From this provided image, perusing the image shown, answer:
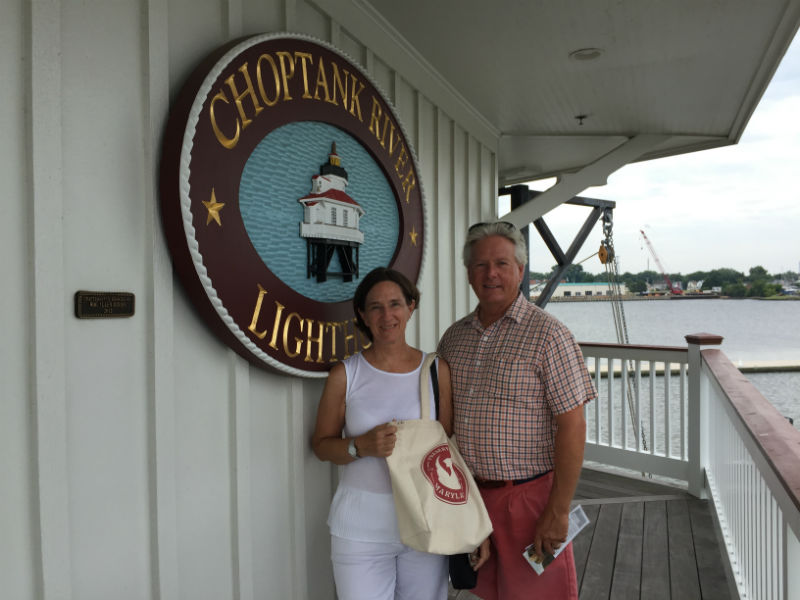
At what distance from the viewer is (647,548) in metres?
2.75

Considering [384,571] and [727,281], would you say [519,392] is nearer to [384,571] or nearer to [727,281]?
[384,571]

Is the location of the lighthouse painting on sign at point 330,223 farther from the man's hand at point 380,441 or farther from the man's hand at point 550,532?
the man's hand at point 550,532

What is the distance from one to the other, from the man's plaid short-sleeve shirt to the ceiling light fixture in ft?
4.74

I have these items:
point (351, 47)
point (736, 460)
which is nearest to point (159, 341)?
point (351, 47)

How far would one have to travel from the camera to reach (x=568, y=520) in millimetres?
1381

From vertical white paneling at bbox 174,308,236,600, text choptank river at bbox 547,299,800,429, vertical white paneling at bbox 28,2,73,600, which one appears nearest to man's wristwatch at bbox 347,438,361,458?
vertical white paneling at bbox 174,308,236,600

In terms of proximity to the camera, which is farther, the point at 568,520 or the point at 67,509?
the point at 568,520

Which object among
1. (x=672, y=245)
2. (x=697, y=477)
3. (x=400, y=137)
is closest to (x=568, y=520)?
(x=400, y=137)

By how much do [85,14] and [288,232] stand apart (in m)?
0.63

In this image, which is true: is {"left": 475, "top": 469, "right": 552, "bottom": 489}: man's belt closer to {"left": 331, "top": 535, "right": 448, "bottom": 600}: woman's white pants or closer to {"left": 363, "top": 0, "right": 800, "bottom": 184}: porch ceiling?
{"left": 331, "top": 535, "right": 448, "bottom": 600}: woman's white pants

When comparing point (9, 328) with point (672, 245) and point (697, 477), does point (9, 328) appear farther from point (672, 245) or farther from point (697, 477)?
point (672, 245)

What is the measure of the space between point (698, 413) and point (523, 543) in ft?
8.06

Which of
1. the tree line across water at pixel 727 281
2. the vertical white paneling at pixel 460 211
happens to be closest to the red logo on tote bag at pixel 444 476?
the vertical white paneling at pixel 460 211

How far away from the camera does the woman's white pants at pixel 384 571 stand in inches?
53.7
